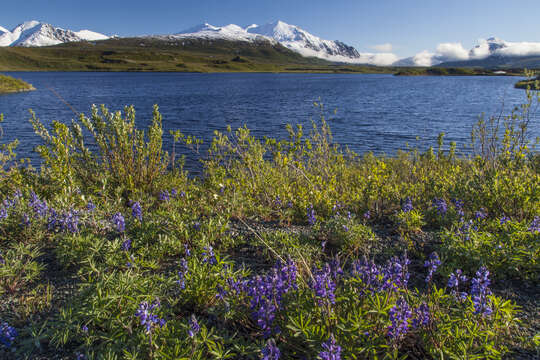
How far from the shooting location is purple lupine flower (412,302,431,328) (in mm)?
2561

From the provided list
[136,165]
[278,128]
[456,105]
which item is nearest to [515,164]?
Answer: [136,165]

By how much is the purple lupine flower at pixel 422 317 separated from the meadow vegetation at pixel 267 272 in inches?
0.7

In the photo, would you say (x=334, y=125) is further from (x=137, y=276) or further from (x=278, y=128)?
(x=137, y=276)

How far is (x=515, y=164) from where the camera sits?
6445 millimetres

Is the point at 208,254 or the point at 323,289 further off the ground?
the point at 323,289

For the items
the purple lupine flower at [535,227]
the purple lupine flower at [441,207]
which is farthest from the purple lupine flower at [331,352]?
the purple lupine flower at [441,207]

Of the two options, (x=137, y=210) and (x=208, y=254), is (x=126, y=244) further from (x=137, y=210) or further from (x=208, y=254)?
(x=208, y=254)

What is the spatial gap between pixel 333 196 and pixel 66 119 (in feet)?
94.7

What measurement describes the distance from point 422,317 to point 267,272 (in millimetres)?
1564

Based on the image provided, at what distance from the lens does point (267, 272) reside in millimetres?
3354

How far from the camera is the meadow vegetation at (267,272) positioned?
259 centimetres

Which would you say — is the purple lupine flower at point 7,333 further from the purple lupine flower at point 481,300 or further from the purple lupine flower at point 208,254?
the purple lupine flower at point 481,300

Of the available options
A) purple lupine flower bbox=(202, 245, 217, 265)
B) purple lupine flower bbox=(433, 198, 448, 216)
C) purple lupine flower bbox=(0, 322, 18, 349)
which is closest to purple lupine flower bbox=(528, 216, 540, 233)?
purple lupine flower bbox=(433, 198, 448, 216)

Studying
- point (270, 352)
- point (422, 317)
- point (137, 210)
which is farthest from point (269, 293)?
point (137, 210)
